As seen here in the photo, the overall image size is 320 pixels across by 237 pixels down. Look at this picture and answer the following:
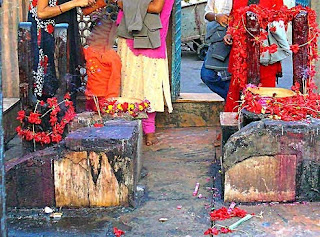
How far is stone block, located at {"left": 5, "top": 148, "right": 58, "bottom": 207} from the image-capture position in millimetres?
4527

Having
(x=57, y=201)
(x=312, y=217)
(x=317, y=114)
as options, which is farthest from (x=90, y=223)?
(x=317, y=114)

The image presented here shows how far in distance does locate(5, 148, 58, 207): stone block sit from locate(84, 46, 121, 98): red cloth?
1.19 m

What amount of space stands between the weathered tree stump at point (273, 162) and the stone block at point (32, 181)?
51.7 inches

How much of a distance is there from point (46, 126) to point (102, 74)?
77 cm

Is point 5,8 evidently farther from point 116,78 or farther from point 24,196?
point 24,196

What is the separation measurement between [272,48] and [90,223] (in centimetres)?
213

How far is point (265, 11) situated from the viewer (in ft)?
17.0

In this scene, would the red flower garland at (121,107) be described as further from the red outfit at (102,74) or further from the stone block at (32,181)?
the stone block at (32,181)

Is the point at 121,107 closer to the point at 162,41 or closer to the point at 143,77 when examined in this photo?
the point at 143,77

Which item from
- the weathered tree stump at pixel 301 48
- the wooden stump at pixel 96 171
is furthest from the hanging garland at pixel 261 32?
the wooden stump at pixel 96 171

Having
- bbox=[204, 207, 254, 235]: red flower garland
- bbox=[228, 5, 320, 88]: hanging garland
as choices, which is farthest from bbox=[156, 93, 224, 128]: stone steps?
bbox=[204, 207, 254, 235]: red flower garland

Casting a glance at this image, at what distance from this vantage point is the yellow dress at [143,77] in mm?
6078

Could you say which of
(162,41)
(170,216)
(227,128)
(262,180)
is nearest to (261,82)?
(227,128)

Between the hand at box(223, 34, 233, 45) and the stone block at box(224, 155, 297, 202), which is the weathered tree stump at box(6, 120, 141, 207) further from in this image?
the hand at box(223, 34, 233, 45)
